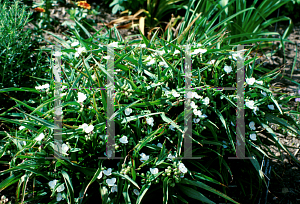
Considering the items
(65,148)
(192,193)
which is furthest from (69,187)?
(192,193)

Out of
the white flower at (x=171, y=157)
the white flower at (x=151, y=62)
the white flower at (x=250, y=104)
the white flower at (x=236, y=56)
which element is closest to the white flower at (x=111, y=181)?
the white flower at (x=171, y=157)

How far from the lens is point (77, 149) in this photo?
134 cm

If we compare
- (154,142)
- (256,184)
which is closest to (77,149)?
(154,142)

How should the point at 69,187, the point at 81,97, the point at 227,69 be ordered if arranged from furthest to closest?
1. the point at 227,69
2. the point at 81,97
3. the point at 69,187

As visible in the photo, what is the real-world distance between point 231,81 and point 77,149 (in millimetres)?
969

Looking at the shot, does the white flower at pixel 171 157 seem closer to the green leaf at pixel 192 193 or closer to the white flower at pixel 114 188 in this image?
the green leaf at pixel 192 193

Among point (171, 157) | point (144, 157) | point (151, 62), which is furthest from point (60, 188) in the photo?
point (151, 62)

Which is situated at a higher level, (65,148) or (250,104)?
(250,104)

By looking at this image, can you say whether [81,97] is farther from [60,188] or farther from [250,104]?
[250,104]

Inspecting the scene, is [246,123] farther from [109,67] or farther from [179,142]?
[109,67]

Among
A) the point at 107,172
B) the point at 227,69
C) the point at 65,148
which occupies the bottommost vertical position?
the point at 107,172

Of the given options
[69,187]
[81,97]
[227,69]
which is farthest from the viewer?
[227,69]

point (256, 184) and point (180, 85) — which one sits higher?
point (180, 85)

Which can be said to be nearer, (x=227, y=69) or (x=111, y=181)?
(x=111, y=181)
